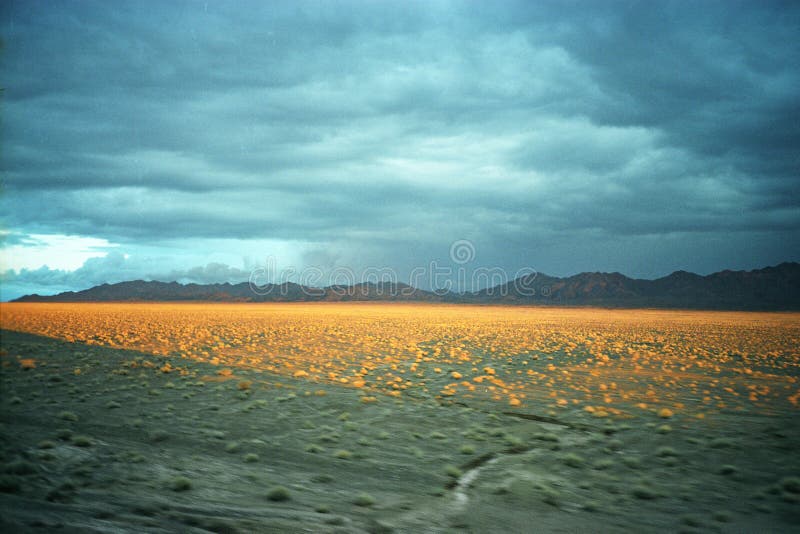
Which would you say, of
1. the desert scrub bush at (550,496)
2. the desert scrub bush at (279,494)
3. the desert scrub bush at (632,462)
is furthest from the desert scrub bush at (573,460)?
the desert scrub bush at (279,494)

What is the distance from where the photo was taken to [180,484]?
6.05m

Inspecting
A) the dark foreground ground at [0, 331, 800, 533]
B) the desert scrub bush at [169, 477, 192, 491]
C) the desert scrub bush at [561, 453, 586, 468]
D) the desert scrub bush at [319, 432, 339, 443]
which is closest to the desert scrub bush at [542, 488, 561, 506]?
the dark foreground ground at [0, 331, 800, 533]

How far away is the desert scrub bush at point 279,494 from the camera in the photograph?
5855 mm

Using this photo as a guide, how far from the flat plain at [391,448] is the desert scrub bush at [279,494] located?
1.5 inches

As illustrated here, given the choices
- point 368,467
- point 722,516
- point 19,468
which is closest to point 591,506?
point 722,516

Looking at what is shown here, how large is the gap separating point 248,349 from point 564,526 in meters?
18.2

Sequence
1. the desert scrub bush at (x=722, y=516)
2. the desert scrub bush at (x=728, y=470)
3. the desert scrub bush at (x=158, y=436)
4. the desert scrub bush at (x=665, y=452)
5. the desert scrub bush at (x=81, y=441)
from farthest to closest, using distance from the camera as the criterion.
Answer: the desert scrub bush at (x=158, y=436) < the desert scrub bush at (x=665, y=452) < the desert scrub bush at (x=81, y=441) < the desert scrub bush at (x=728, y=470) < the desert scrub bush at (x=722, y=516)

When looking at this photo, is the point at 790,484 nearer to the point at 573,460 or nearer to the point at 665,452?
the point at 665,452

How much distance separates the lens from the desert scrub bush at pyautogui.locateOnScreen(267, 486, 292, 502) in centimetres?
586

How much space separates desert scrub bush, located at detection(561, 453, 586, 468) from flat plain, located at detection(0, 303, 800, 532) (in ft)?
0.08

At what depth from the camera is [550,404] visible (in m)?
11.3

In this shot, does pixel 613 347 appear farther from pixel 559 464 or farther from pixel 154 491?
pixel 154 491

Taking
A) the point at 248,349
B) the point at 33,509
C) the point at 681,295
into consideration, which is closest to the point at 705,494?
the point at 33,509

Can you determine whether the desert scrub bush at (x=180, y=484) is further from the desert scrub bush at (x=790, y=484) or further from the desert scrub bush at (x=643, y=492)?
the desert scrub bush at (x=790, y=484)
